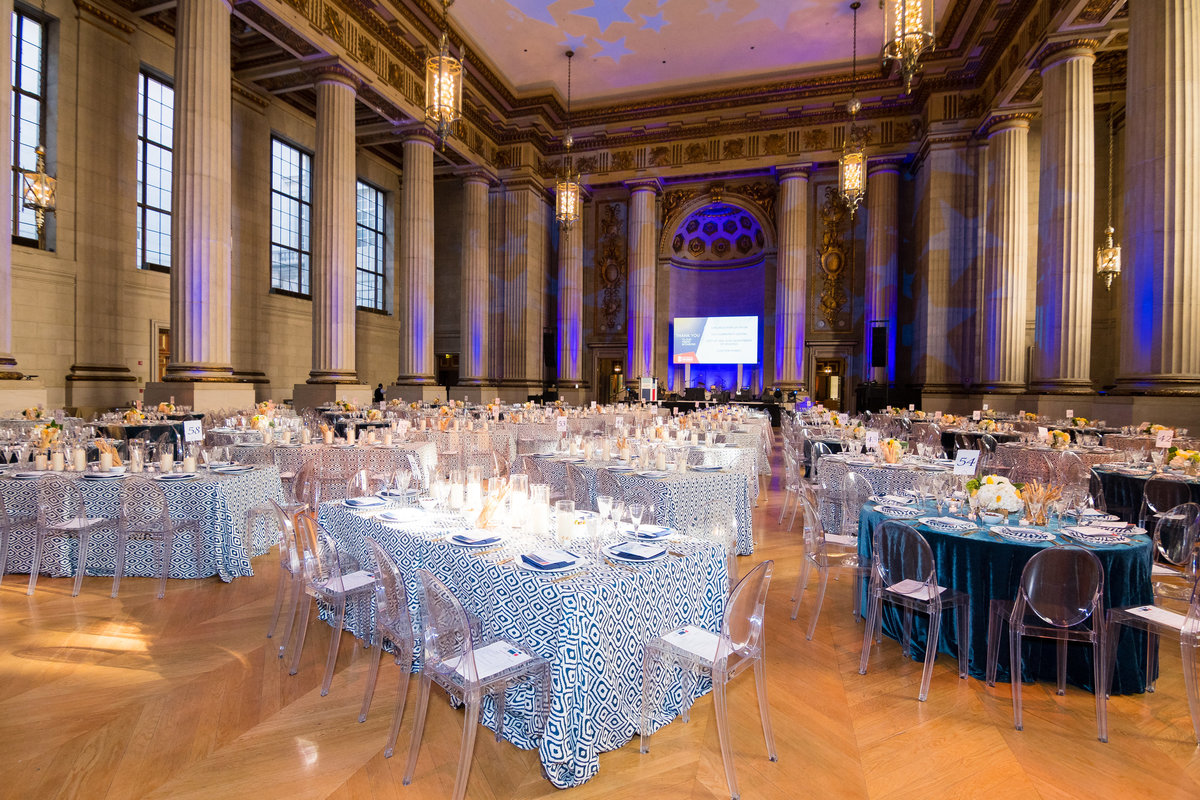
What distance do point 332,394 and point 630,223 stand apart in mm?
11421

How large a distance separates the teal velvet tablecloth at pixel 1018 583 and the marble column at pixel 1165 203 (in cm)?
646

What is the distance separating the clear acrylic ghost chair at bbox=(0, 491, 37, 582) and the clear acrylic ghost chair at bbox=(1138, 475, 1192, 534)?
8132 millimetres

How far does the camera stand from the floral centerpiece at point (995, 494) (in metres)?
3.52

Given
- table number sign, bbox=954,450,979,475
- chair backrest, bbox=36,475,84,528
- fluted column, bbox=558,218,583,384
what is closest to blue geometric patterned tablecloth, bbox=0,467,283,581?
chair backrest, bbox=36,475,84,528

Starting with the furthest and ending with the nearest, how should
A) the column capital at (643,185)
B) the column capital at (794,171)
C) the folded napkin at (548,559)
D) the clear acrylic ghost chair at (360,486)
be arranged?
the column capital at (643,185), the column capital at (794,171), the clear acrylic ghost chair at (360,486), the folded napkin at (548,559)

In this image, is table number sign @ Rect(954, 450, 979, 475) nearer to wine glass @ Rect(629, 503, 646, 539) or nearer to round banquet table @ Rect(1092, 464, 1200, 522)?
round banquet table @ Rect(1092, 464, 1200, 522)

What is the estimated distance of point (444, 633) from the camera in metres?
2.34

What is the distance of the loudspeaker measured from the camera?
17359mm

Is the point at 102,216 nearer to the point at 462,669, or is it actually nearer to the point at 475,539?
the point at 475,539

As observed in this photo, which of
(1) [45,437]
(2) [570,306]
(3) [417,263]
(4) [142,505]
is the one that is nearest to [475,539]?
(4) [142,505]

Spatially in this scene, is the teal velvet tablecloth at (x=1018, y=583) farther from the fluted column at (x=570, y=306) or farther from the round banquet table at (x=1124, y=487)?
the fluted column at (x=570, y=306)

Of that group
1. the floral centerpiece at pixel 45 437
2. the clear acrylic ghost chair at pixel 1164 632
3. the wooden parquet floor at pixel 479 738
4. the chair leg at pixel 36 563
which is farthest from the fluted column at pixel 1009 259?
the floral centerpiece at pixel 45 437

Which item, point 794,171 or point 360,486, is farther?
point 794,171

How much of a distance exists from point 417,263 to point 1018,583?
14.8 meters
